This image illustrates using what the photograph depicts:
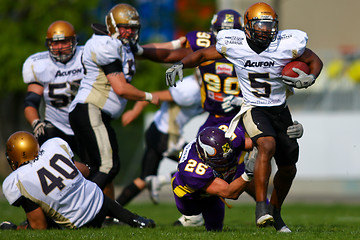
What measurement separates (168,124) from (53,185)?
3.71 meters

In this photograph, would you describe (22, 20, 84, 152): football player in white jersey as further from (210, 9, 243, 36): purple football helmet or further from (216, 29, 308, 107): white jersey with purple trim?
(216, 29, 308, 107): white jersey with purple trim

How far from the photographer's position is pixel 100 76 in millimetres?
6555

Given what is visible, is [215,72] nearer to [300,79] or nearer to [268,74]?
[268,74]

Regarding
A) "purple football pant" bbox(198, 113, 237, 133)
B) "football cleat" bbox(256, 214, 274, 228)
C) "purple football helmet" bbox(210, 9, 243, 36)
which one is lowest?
"football cleat" bbox(256, 214, 274, 228)

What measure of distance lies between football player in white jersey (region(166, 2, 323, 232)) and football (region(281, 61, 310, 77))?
0.04 metres

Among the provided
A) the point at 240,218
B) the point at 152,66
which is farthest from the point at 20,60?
the point at 240,218

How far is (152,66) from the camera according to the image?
2003 cm

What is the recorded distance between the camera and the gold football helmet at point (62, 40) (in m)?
7.10

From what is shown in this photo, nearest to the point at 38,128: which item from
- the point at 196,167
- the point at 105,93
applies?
the point at 105,93

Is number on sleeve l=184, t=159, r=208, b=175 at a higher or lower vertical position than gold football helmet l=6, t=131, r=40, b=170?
lower

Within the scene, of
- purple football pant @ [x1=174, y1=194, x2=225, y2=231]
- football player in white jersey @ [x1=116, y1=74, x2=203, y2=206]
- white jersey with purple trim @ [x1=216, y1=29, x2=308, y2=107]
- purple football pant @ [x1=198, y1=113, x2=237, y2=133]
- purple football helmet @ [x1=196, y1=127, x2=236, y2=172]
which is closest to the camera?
purple football helmet @ [x1=196, y1=127, x2=236, y2=172]

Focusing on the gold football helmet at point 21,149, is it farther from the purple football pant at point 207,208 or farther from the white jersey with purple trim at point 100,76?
the purple football pant at point 207,208

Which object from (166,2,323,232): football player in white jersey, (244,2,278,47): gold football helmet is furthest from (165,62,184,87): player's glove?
(244,2,278,47): gold football helmet

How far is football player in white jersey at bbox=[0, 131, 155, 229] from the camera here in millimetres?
5430
